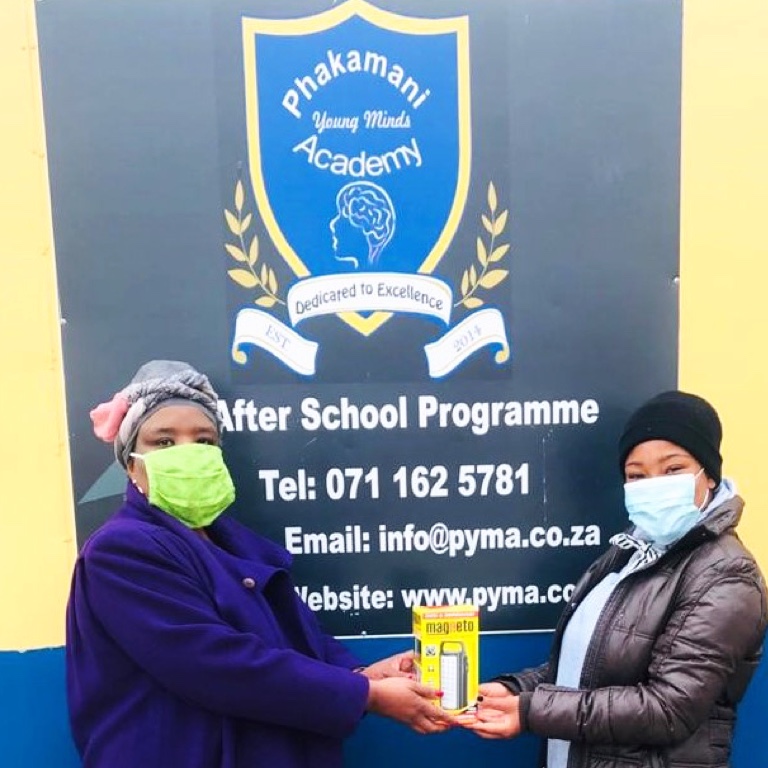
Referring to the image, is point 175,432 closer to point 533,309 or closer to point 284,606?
point 284,606

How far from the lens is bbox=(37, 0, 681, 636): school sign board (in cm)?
171

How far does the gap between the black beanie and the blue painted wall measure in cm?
68

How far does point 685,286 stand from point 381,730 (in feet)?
4.58

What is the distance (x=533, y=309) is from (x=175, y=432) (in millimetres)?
912

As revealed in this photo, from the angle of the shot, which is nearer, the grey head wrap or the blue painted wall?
the grey head wrap

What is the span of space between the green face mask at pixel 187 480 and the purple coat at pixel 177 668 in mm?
38

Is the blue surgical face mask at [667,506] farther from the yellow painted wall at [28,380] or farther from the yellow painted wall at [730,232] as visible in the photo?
the yellow painted wall at [28,380]

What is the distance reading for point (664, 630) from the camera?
4.61ft

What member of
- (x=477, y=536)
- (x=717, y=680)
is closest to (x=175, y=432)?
(x=477, y=536)

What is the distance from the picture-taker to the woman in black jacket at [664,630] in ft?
4.47

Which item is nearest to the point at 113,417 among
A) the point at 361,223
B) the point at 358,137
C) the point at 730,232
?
the point at 361,223

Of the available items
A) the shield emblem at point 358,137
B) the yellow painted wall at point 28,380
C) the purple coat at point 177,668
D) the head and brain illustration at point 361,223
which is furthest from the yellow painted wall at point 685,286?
the head and brain illustration at point 361,223

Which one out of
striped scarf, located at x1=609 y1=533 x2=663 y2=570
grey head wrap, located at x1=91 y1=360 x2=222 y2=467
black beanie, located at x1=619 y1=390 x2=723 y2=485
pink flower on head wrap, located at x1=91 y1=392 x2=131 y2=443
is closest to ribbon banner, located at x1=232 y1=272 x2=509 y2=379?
grey head wrap, located at x1=91 y1=360 x2=222 y2=467

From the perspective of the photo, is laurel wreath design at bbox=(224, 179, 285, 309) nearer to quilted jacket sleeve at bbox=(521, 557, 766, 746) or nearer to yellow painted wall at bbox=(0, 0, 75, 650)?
yellow painted wall at bbox=(0, 0, 75, 650)
